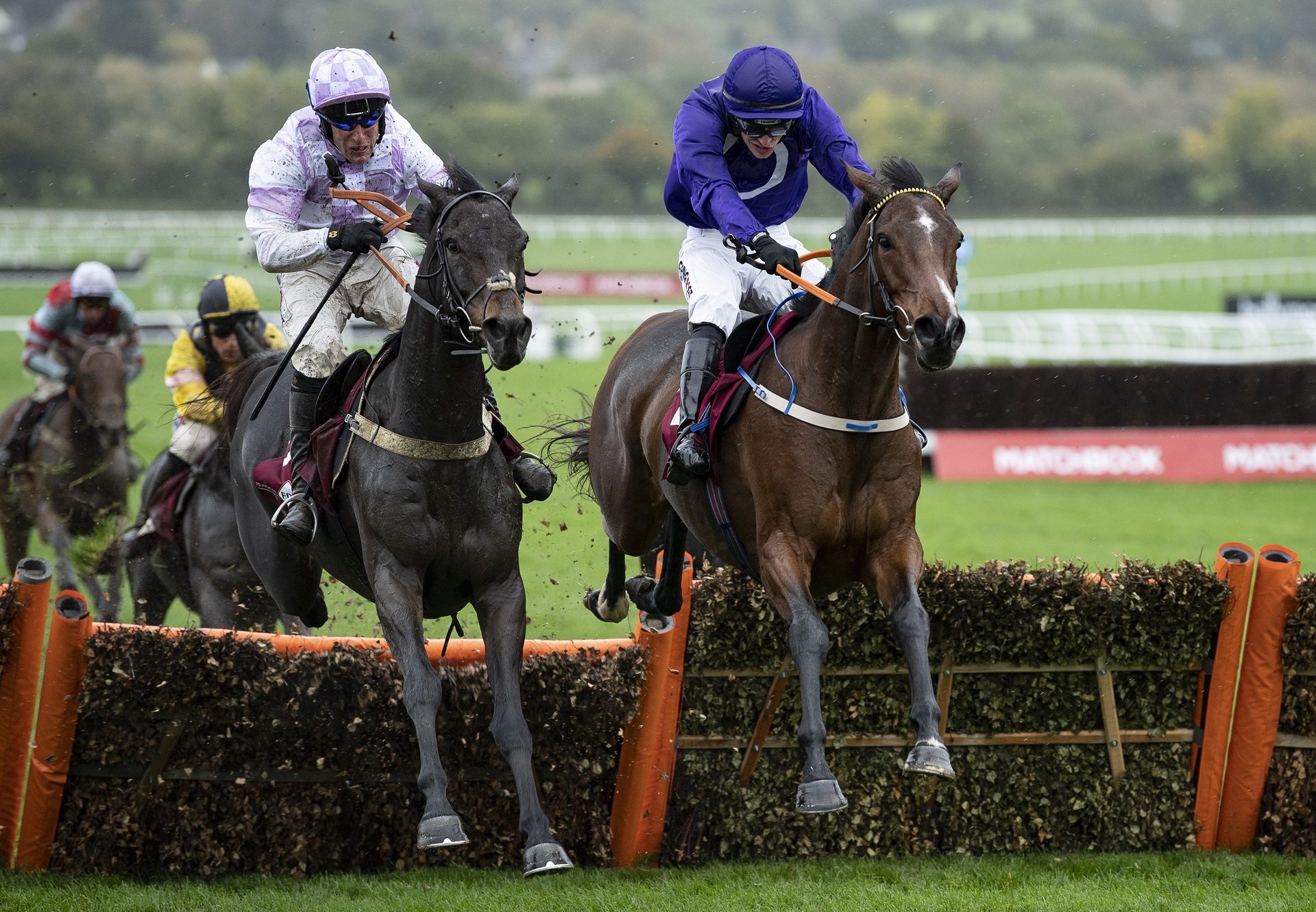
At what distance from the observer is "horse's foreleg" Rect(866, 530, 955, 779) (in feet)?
15.1

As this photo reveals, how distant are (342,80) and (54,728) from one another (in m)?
2.53

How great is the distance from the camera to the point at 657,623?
19.1 ft

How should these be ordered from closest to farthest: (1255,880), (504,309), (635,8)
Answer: (504,309), (1255,880), (635,8)

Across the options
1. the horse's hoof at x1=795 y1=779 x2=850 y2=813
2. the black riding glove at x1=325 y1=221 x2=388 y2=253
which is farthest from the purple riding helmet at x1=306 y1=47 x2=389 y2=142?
the horse's hoof at x1=795 y1=779 x2=850 y2=813

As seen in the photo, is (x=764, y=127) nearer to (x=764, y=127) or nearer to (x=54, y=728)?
(x=764, y=127)

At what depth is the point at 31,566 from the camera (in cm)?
555

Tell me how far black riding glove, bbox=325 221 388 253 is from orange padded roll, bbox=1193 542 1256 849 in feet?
11.4

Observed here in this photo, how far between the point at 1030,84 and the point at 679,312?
2448 inches

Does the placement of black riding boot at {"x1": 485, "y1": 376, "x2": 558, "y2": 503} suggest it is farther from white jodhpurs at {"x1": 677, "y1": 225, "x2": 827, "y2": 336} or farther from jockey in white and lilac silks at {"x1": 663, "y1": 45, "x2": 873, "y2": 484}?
white jodhpurs at {"x1": 677, "y1": 225, "x2": 827, "y2": 336}

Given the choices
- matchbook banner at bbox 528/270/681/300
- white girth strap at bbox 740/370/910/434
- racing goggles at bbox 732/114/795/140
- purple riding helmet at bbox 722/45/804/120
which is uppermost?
matchbook banner at bbox 528/270/681/300

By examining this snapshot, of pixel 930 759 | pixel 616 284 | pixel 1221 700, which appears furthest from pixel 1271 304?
pixel 930 759

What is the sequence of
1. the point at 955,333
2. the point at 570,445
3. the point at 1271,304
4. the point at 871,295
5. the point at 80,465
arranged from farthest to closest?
the point at 1271,304 < the point at 80,465 < the point at 570,445 < the point at 871,295 < the point at 955,333

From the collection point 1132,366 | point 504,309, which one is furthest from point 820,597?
point 1132,366

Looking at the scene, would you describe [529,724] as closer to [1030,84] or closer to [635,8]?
[1030,84]
